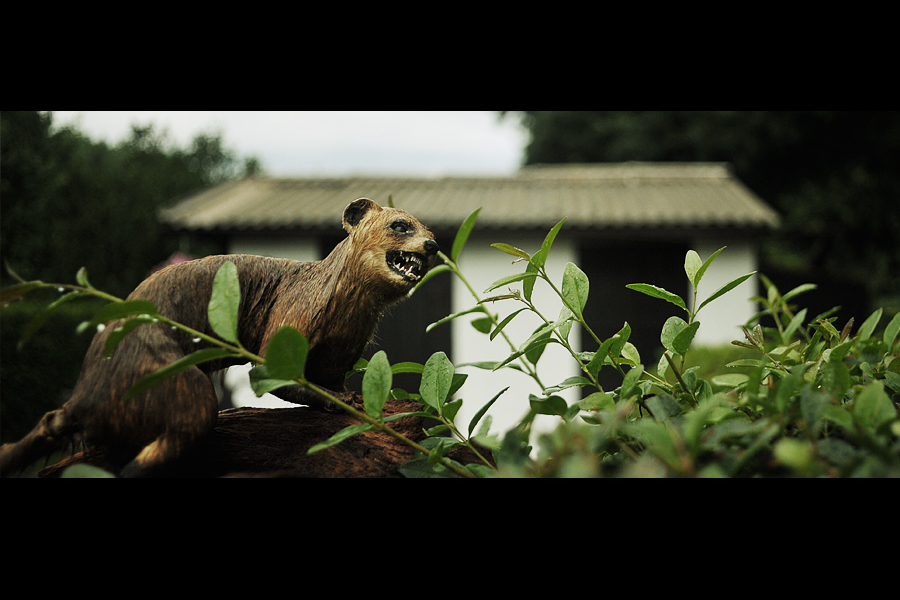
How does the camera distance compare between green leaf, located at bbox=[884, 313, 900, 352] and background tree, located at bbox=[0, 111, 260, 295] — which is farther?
background tree, located at bbox=[0, 111, 260, 295]

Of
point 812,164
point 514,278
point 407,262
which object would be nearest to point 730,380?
point 514,278

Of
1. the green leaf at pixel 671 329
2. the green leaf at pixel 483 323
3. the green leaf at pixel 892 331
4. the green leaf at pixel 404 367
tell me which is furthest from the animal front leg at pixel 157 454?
the green leaf at pixel 892 331

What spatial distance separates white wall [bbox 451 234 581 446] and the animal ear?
131 cm

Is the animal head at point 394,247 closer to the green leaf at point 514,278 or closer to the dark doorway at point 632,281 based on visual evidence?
the green leaf at point 514,278

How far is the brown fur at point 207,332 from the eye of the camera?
544mm

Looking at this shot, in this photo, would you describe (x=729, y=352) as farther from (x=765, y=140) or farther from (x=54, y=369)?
(x=765, y=140)

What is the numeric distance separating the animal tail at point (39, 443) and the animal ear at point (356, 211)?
15.5 inches

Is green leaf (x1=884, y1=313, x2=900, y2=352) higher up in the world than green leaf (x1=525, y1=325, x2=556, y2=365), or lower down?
higher up

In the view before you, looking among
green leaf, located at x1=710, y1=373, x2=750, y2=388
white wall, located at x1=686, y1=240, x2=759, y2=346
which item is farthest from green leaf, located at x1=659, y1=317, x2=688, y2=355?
white wall, located at x1=686, y1=240, x2=759, y2=346

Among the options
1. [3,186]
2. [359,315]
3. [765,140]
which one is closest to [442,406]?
[359,315]

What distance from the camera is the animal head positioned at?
0.67 metres

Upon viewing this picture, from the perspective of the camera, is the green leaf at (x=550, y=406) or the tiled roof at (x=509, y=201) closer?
the green leaf at (x=550, y=406)

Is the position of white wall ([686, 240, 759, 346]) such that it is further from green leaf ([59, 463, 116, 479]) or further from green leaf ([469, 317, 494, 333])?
green leaf ([59, 463, 116, 479])

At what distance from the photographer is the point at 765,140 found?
776 cm
